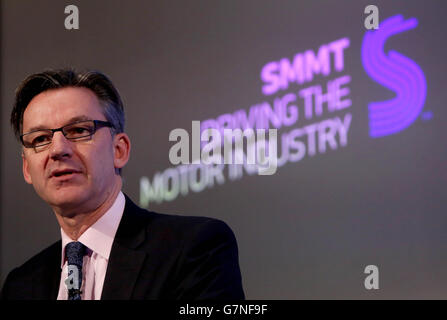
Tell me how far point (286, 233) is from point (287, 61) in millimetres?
1031

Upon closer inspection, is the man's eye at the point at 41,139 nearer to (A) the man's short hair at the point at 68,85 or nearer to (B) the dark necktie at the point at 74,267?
(A) the man's short hair at the point at 68,85

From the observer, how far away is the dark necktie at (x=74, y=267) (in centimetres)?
141

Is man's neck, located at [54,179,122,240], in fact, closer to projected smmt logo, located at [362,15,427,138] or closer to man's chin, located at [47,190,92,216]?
man's chin, located at [47,190,92,216]

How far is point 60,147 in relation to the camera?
143 cm

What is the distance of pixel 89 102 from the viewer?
61.3 inches

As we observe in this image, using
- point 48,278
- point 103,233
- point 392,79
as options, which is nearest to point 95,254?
point 103,233

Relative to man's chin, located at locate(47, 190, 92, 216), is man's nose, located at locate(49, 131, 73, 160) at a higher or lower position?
higher

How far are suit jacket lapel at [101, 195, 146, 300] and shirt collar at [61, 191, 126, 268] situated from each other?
0.06 feet

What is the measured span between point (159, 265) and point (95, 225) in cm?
22

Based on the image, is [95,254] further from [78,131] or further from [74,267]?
[78,131]

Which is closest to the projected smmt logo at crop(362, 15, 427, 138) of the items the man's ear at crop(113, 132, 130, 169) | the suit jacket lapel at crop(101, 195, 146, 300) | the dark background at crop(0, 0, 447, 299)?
the dark background at crop(0, 0, 447, 299)

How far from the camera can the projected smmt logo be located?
3375 millimetres
